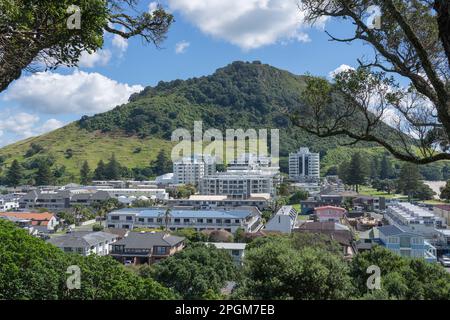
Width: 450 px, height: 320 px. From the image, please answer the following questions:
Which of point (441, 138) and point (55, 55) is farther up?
point (55, 55)

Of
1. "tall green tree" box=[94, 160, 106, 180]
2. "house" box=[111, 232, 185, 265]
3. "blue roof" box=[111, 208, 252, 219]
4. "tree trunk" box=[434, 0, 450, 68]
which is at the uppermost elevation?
"tree trunk" box=[434, 0, 450, 68]

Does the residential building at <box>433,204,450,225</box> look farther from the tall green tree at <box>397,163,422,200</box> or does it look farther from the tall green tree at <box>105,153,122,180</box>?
the tall green tree at <box>105,153,122,180</box>

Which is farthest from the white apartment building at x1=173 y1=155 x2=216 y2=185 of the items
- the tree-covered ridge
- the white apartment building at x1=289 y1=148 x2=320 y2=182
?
the tree-covered ridge

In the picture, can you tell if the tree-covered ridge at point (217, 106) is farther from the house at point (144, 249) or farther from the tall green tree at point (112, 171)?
the house at point (144, 249)

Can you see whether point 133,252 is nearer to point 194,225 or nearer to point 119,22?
point 194,225

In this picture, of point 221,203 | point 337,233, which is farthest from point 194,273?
point 221,203
